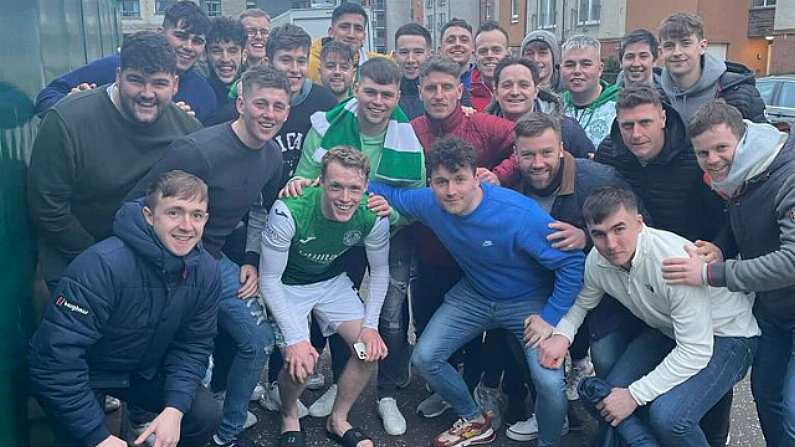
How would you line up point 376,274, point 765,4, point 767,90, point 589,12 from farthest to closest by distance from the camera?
point 589,12, point 765,4, point 767,90, point 376,274

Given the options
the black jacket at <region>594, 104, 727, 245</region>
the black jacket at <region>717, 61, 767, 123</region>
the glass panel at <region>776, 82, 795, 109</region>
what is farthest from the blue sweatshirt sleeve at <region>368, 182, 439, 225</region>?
the glass panel at <region>776, 82, 795, 109</region>

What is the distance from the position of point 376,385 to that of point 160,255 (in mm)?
2113

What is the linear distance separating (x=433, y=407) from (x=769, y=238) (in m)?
2.16

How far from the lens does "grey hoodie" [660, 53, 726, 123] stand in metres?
4.39

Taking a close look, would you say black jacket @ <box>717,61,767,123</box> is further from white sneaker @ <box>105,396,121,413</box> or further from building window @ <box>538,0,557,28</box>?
building window @ <box>538,0,557,28</box>

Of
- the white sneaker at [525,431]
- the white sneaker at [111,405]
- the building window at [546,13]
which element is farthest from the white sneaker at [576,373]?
the building window at [546,13]

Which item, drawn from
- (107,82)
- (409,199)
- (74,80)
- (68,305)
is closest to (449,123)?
(409,199)

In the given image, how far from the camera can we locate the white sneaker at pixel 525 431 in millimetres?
4145

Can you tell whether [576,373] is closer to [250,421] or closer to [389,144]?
[389,144]

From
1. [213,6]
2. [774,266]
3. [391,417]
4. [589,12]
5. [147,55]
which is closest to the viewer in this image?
[774,266]

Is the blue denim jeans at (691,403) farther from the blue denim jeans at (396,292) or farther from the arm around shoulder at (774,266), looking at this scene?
the blue denim jeans at (396,292)

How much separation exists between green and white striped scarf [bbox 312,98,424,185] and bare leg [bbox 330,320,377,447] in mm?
902

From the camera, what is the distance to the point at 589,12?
3044 centimetres

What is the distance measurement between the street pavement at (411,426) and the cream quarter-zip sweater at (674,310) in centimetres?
93
